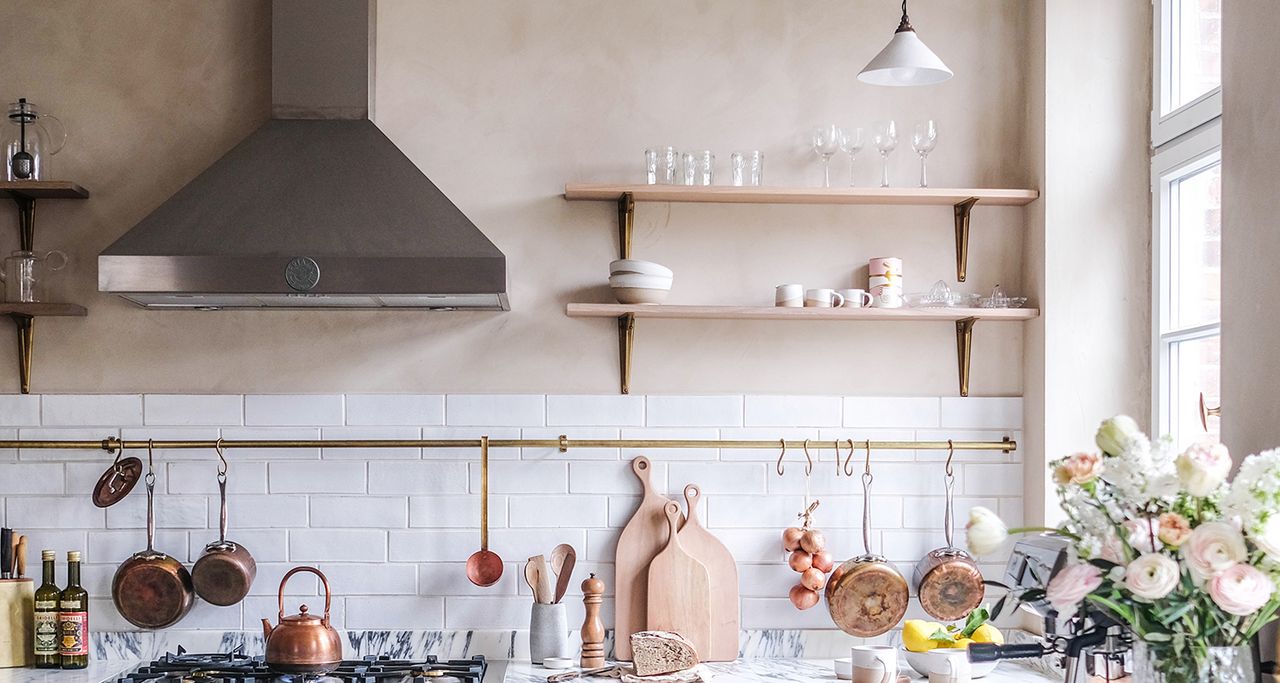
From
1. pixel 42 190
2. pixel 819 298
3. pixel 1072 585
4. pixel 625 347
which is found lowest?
pixel 1072 585

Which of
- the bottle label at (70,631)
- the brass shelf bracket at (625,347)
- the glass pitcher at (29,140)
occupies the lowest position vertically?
the bottle label at (70,631)

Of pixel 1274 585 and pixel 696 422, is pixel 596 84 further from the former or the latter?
pixel 1274 585

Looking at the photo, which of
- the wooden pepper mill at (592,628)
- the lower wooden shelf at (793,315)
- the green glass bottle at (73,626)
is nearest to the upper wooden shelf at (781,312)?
the lower wooden shelf at (793,315)

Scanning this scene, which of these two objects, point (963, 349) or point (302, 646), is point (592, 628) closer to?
point (302, 646)

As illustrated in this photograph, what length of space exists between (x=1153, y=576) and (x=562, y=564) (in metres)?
1.69

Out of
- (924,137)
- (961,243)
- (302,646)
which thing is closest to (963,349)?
(961,243)

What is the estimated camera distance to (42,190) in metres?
2.98

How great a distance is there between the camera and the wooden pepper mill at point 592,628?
295 centimetres

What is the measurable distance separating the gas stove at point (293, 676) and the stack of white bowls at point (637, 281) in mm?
992

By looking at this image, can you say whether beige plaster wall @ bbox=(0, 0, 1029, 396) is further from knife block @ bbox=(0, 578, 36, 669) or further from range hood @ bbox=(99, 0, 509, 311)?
knife block @ bbox=(0, 578, 36, 669)

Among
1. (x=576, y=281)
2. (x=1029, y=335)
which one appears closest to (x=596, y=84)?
(x=576, y=281)

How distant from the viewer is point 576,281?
10.3ft

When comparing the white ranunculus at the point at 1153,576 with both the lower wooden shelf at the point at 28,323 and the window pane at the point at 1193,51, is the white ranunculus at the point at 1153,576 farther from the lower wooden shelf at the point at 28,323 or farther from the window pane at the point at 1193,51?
the lower wooden shelf at the point at 28,323

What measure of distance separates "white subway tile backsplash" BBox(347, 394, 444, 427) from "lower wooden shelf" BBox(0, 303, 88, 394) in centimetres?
72
